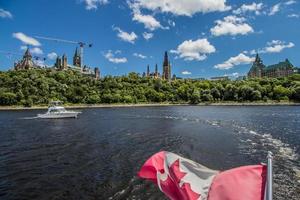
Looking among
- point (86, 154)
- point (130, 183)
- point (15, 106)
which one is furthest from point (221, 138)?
point (15, 106)

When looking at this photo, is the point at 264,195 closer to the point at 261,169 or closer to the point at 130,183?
the point at 261,169

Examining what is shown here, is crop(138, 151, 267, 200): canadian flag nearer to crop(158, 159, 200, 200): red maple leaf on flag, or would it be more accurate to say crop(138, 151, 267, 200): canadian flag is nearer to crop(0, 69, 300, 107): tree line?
crop(158, 159, 200, 200): red maple leaf on flag

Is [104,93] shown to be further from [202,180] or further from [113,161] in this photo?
[202,180]

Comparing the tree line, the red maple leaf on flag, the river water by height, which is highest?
the tree line

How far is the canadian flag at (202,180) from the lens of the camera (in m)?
4.63

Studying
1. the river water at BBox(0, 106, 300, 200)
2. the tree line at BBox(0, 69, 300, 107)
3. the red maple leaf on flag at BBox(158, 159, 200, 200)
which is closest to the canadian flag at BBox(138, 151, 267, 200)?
the red maple leaf on flag at BBox(158, 159, 200, 200)

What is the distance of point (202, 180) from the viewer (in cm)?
559

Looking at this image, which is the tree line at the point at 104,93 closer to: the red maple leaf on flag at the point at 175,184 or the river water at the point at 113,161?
the river water at the point at 113,161

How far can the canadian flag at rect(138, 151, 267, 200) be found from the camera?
4633 mm

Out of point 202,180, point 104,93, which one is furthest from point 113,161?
point 104,93

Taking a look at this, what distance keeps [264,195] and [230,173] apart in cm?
74

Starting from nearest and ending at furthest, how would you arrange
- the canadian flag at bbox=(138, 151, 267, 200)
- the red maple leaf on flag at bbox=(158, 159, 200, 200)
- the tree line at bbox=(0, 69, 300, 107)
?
the canadian flag at bbox=(138, 151, 267, 200)
the red maple leaf on flag at bbox=(158, 159, 200, 200)
the tree line at bbox=(0, 69, 300, 107)

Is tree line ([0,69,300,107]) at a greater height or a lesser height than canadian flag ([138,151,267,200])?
greater

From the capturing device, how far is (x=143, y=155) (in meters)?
25.3
